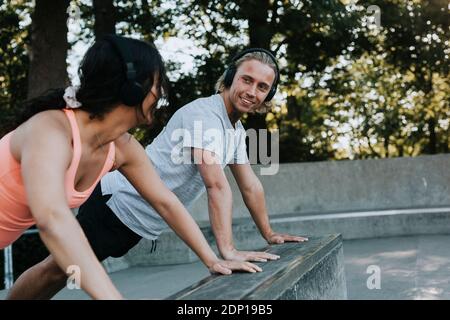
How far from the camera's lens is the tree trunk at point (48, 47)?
347 inches

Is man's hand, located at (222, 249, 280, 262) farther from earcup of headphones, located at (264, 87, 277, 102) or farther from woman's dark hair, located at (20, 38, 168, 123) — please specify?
earcup of headphones, located at (264, 87, 277, 102)

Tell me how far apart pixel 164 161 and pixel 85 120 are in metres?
1.09

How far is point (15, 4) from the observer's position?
42.8ft

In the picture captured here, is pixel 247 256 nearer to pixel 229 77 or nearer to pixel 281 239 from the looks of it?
pixel 281 239

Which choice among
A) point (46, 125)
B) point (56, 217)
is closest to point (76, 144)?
point (46, 125)

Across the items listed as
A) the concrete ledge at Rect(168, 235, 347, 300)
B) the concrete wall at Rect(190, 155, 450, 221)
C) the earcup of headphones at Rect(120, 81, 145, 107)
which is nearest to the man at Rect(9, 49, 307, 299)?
the concrete ledge at Rect(168, 235, 347, 300)

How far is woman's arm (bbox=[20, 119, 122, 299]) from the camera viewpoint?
148 centimetres

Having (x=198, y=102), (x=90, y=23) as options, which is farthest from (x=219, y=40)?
(x=198, y=102)

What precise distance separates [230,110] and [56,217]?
162cm

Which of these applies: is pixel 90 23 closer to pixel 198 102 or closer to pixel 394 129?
pixel 394 129

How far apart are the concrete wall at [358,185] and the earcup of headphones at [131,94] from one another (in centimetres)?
900

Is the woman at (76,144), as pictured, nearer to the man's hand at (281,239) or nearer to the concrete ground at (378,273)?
the man's hand at (281,239)

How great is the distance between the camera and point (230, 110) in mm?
3037

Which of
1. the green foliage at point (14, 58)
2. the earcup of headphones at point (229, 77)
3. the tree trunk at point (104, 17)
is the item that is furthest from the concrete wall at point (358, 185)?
the earcup of headphones at point (229, 77)
